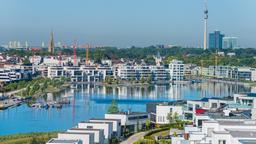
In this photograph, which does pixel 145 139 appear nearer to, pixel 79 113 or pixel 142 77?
pixel 79 113

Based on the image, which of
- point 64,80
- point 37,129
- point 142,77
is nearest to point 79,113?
point 37,129

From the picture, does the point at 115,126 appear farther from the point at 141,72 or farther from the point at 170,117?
the point at 141,72

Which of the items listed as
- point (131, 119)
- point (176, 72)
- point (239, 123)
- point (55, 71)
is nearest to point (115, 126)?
point (131, 119)

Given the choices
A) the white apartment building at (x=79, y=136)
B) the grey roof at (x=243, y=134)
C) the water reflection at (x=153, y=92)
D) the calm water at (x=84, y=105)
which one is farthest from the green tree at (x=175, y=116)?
the water reflection at (x=153, y=92)

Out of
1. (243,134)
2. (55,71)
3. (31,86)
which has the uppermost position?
(55,71)

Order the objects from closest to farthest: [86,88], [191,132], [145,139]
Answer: [191,132]
[145,139]
[86,88]

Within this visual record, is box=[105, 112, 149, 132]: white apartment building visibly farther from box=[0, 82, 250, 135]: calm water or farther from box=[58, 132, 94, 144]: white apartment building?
box=[58, 132, 94, 144]: white apartment building

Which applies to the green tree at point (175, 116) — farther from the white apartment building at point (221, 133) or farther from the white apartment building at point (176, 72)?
the white apartment building at point (176, 72)

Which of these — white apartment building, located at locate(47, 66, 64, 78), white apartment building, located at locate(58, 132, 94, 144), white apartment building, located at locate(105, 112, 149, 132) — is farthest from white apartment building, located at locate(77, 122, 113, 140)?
white apartment building, located at locate(47, 66, 64, 78)
